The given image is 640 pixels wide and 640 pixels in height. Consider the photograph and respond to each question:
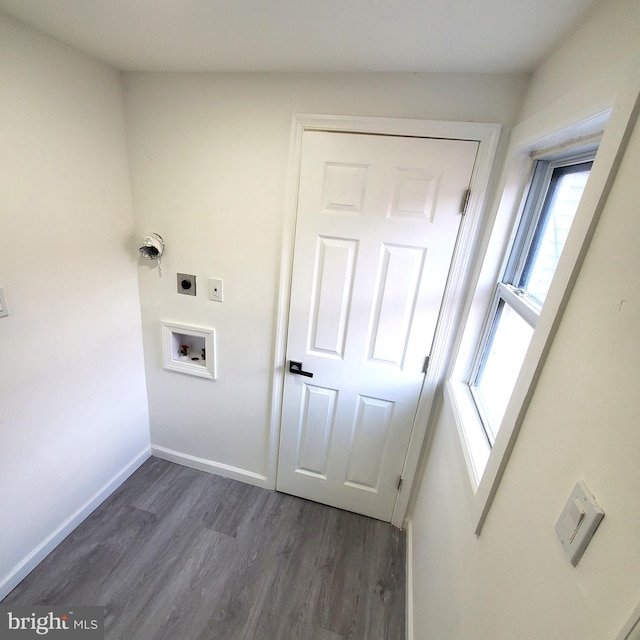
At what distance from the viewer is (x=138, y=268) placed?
173 cm

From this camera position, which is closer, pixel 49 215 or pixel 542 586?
pixel 542 586

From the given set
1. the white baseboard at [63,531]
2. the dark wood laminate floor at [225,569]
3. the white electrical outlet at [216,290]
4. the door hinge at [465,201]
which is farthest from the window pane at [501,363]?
the white baseboard at [63,531]

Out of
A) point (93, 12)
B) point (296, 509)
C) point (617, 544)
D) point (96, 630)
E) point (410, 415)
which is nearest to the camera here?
point (617, 544)

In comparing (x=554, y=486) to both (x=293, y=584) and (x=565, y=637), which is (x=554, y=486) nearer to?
(x=565, y=637)

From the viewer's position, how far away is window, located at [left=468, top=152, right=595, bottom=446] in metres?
0.97

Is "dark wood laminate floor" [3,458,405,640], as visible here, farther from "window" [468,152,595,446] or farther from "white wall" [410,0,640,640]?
"window" [468,152,595,446]

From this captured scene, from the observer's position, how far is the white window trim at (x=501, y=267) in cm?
56

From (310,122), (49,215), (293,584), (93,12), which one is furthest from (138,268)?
(293,584)

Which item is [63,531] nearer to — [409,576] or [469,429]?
[409,576]

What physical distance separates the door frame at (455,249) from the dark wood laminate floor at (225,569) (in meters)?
0.40

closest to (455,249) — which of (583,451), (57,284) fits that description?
(583,451)

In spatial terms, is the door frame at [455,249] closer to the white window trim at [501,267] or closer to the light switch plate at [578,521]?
the white window trim at [501,267]

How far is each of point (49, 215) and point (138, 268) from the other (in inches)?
19.5

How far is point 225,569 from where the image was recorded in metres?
1.51
